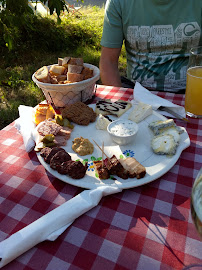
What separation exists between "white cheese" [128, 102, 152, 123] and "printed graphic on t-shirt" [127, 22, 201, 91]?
0.84 m

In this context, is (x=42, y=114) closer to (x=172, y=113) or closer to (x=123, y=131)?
(x=123, y=131)

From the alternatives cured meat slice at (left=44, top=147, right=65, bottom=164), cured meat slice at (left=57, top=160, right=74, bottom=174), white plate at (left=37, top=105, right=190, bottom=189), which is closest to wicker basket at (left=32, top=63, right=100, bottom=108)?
white plate at (left=37, top=105, right=190, bottom=189)

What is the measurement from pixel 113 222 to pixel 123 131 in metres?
0.50

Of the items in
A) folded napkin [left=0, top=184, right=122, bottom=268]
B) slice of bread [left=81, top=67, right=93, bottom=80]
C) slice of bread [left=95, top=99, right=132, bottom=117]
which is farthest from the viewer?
slice of bread [left=81, top=67, right=93, bottom=80]

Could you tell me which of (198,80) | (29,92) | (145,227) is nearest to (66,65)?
(198,80)

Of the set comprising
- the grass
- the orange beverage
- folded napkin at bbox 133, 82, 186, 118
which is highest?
the orange beverage

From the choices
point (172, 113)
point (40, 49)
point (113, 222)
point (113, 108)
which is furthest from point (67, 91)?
point (40, 49)

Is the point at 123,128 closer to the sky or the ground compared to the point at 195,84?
closer to the ground

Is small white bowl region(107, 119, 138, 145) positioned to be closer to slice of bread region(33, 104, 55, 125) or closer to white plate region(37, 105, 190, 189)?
white plate region(37, 105, 190, 189)

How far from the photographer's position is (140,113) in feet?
4.65

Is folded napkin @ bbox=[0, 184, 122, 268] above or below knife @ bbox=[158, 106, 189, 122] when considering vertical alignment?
below

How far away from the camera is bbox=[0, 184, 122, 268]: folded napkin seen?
2.45ft

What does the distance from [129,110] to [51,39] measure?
430 centimetres

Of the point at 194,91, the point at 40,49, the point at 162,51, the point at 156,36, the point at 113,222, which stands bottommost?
the point at 40,49
